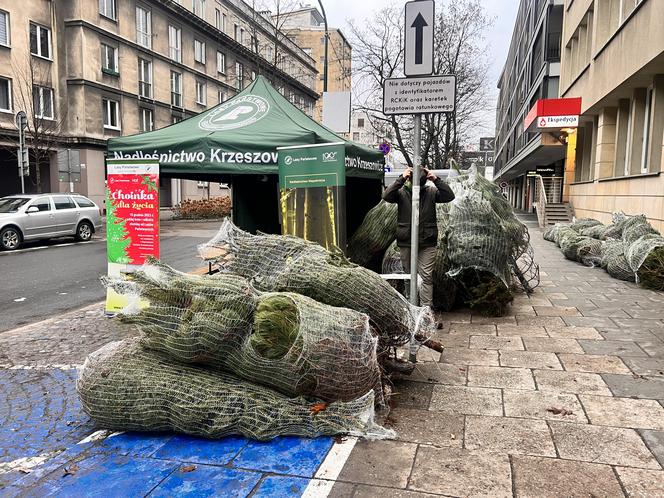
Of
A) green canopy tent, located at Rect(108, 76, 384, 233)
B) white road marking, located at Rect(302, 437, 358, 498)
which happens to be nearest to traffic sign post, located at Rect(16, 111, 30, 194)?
green canopy tent, located at Rect(108, 76, 384, 233)

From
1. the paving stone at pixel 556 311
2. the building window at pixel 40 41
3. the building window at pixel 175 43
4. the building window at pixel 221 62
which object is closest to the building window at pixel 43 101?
the building window at pixel 40 41

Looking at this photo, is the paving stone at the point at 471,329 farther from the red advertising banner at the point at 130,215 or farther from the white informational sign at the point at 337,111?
the white informational sign at the point at 337,111

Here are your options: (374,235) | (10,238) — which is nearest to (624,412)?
(374,235)

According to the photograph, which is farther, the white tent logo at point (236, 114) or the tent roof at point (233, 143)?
the white tent logo at point (236, 114)

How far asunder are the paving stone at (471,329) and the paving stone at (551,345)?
1.64 ft

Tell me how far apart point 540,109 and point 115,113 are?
74.6 feet

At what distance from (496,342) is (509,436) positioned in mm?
2373

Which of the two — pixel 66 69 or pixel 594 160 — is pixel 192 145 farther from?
pixel 66 69

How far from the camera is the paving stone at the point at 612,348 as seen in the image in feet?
17.7

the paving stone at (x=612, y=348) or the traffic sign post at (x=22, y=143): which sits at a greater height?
the traffic sign post at (x=22, y=143)

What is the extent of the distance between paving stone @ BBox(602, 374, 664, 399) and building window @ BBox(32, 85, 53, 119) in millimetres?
26749

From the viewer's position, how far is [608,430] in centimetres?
367

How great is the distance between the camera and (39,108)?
25.7 m

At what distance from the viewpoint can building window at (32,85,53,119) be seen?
2573cm
